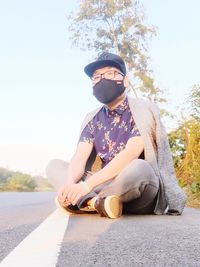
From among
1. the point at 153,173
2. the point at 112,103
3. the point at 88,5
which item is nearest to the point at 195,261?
the point at 153,173

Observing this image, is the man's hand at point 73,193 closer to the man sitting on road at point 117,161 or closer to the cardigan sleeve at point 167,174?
Result: the man sitting on road at point 117,161

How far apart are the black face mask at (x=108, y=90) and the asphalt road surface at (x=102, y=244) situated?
1256mm

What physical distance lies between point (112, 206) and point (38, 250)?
55.7 inches

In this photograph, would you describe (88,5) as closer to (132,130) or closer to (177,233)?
(132,130)

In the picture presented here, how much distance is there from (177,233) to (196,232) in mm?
131

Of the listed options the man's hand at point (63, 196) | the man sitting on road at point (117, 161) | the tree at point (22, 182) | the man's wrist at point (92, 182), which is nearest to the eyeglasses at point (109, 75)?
the man sitting on road at point (117, 161)

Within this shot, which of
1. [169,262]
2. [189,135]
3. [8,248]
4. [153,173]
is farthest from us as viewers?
[189,135]

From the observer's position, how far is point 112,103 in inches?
159

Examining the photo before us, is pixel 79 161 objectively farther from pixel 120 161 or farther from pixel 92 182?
pixel 92 182

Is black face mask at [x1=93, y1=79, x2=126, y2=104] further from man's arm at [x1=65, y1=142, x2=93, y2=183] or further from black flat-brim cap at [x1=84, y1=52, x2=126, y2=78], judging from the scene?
man's arm at [x1=65, y1=142, x2=93, y2=183]

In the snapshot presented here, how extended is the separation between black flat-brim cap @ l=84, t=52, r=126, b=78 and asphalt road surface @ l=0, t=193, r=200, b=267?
4.57ft

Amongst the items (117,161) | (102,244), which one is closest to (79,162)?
(117,161)

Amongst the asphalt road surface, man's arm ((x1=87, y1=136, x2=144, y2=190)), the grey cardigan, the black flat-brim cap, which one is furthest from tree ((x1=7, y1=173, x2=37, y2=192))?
the asphalt road surface

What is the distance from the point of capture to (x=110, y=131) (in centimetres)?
388
